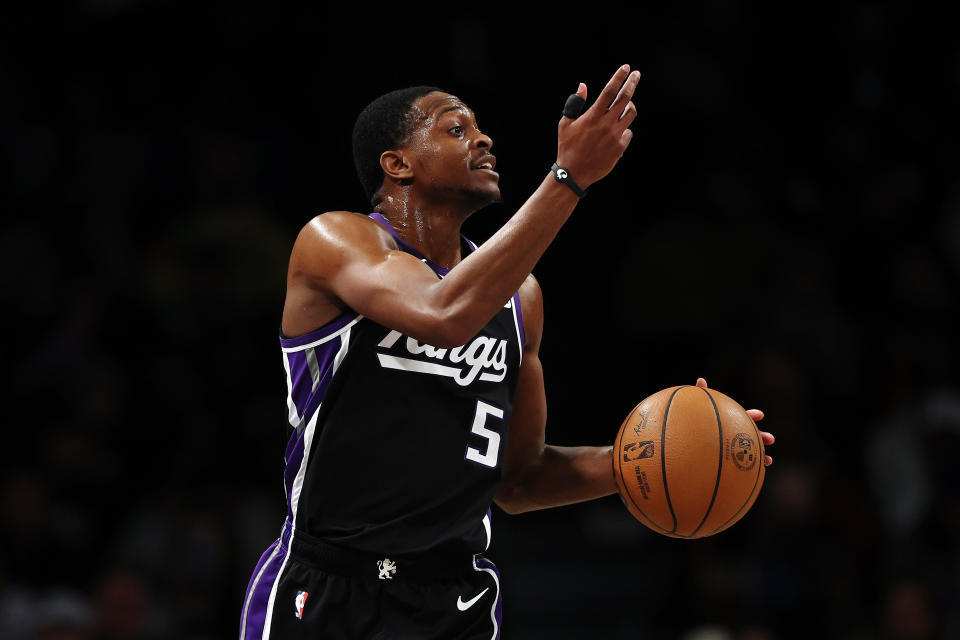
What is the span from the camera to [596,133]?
3367mm

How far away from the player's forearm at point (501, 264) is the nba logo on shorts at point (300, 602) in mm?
909

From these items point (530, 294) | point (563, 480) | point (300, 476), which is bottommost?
point (300, 476)

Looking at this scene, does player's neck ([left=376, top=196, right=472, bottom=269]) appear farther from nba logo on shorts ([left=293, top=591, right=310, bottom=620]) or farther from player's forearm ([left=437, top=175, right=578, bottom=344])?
nba logo on shorts ([left=293, top=591, right=310, bottom=620])

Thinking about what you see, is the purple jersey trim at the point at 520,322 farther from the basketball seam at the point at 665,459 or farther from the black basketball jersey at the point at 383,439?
the basketball seam at the point at 665,459

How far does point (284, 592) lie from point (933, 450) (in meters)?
5.34

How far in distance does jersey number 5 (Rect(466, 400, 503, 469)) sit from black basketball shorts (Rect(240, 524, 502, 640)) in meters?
0.29

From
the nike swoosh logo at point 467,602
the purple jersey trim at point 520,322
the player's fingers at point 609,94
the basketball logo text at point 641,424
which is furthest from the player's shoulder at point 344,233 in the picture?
the nike swoosh logo at point 467,602

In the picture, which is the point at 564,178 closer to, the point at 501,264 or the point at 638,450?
the point at 501,264

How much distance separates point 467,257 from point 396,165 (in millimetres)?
790

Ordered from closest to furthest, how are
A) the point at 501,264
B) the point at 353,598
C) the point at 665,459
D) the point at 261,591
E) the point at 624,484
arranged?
the point at 501,264
the point at 353,598
the point at 261,591
the point at 665,459
the point at 624,484

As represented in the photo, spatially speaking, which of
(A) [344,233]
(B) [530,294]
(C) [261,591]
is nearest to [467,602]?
(C) [261,591]

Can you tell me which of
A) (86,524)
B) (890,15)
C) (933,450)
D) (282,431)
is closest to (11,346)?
(86,524)

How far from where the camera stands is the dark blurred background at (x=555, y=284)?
7551mm

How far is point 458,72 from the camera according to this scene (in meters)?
9.24
